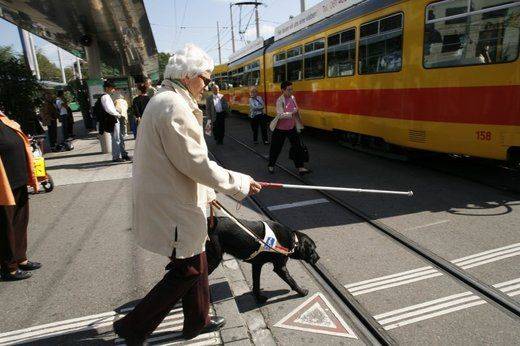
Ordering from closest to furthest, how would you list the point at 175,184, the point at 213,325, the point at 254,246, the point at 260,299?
the point at 175,184 < the point at 213,325 < the point at 254,246 < the point at 260,299

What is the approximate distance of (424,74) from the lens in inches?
282

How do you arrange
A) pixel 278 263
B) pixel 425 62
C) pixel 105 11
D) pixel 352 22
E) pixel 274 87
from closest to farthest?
1. pixel 278 263
2. pixel 425 62
3. pixel 352 22
4. pixel 105 11
5. pixel 274 87

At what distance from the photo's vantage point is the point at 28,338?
10.2 ft

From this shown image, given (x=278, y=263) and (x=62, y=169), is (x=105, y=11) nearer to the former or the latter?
(x=62, y=169)

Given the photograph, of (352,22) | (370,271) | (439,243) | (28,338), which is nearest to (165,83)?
(28,338)

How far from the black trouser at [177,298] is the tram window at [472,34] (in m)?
5.46

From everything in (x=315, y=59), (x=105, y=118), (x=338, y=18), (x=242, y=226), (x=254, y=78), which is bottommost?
(x=242, y=226)

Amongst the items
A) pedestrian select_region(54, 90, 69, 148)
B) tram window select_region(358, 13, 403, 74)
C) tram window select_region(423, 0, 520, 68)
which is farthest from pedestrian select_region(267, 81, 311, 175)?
pedestrian select_region(54, 90, 69, 148)

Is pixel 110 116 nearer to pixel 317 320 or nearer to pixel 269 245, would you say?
pixel 269 245

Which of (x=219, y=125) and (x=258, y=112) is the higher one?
(x=258, y=112)

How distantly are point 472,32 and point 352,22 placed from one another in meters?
3.51

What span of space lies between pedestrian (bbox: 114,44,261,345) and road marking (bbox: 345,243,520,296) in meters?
1.64

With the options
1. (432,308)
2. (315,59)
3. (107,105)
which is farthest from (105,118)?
(432,308)

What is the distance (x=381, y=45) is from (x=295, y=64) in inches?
189
